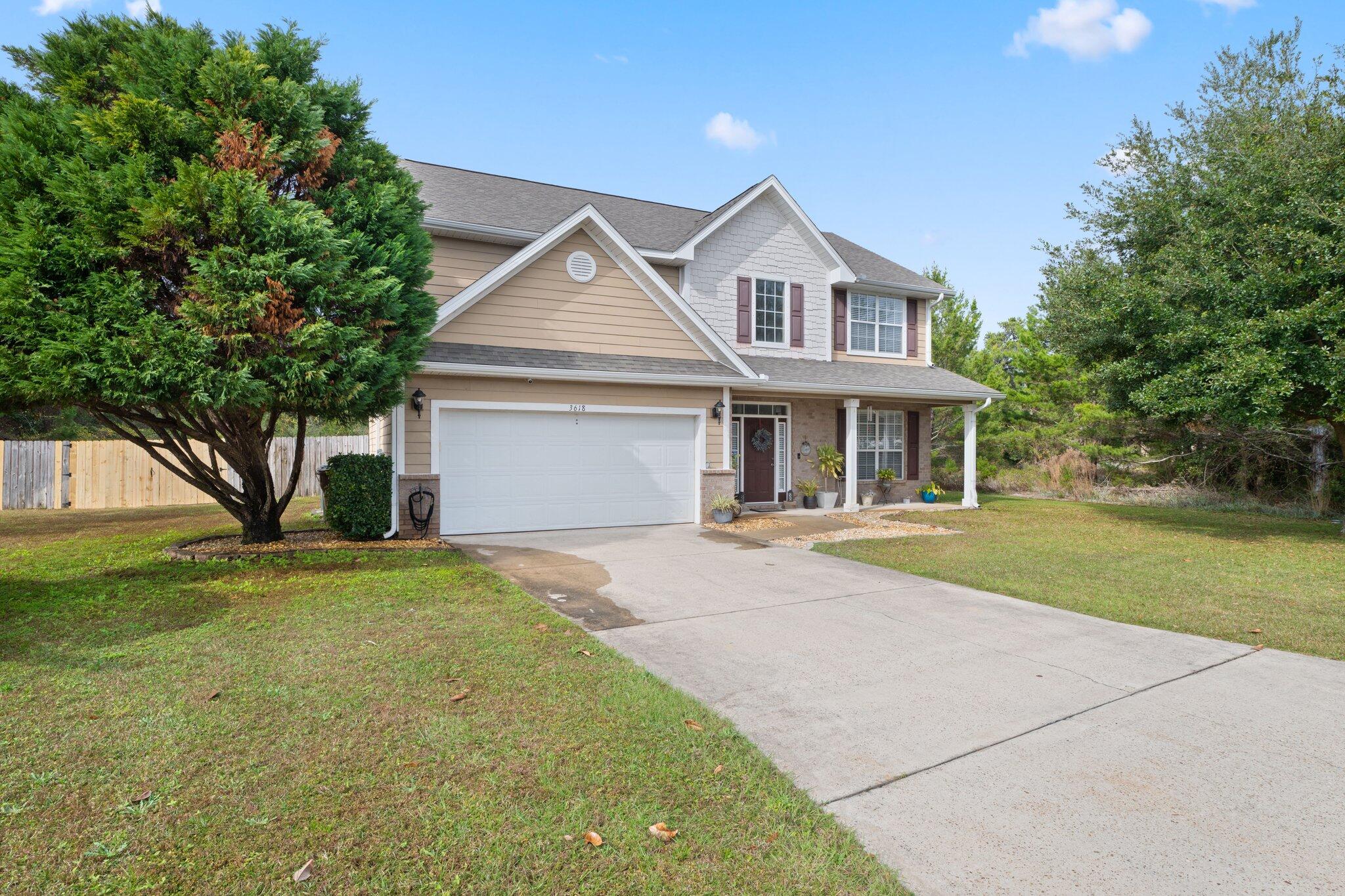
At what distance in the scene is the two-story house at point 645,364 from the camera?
36.4 feet

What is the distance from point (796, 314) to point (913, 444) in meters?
4.97

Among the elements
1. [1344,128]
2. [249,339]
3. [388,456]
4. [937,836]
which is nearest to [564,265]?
[388,456]

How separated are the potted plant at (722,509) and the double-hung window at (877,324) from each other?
6334 mm

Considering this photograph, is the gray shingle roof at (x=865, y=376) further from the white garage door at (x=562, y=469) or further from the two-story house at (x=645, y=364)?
the white garage door at (x=562, y=469)

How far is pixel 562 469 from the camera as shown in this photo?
11805mm

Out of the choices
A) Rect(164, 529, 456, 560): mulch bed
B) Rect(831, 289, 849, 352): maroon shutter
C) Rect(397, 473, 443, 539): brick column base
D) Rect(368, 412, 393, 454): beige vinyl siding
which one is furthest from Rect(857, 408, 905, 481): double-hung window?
Rect(368, 412, 393, 454): beige vinyl siding

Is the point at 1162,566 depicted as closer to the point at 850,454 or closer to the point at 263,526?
the point at 850,454

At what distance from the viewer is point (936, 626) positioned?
20.0ft

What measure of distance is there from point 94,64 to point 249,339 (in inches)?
178

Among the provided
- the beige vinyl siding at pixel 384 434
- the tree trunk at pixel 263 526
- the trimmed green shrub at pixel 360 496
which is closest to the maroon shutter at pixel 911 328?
the beige vinyl siding at pixel 384 434

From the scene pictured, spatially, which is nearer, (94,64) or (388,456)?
(94,64)

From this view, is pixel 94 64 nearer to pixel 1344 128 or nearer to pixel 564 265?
pixel 564 265

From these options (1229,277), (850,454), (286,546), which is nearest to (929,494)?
(850,454)

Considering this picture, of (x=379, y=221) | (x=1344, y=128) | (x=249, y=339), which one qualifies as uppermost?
(x=1344, y=128)
